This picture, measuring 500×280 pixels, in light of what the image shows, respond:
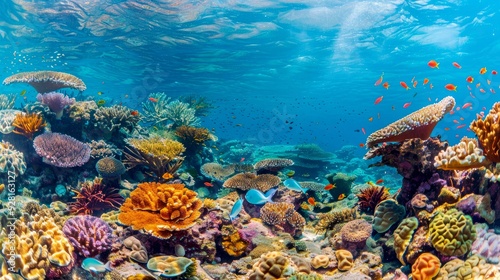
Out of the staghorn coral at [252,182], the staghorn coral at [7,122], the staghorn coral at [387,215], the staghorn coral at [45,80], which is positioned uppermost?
the staghorn coral at [45,80]

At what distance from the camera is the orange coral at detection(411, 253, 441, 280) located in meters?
4.21

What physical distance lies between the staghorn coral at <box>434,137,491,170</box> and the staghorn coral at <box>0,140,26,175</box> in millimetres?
9284

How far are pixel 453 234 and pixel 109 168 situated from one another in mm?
7690

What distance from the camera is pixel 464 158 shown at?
4.58 m

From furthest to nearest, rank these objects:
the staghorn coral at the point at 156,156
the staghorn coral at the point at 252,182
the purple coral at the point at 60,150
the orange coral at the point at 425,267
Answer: the staghorn coral at the point at 156,156, the staghorn coral at the point at 252,182, the purple coral at the point at 60,150, the orange coral at the point at 425,267

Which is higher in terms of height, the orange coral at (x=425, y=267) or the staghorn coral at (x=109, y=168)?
the orange coral at (x=425, y=267)

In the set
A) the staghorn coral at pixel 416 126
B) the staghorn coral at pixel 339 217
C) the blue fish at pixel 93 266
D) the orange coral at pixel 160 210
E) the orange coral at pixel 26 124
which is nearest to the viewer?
the blue fish at pixel 93 266

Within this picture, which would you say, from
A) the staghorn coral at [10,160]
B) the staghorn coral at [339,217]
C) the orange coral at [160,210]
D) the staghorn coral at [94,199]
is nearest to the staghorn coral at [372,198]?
the staghorn coral at [339,217]

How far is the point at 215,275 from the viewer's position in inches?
206

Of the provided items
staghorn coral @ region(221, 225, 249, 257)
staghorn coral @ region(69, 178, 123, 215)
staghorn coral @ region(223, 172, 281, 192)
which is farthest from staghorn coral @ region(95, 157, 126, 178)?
staghorn coral @ region(221, 225, 249, 257)

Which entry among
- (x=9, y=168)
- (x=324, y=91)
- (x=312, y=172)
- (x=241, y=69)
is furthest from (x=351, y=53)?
(x=9, y=168)

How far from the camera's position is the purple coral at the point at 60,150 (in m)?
8.09

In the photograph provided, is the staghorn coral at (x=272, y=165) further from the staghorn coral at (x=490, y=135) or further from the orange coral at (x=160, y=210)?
the staghorn coral at (x=490, y=135)

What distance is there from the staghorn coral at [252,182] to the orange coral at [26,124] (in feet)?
17.9
